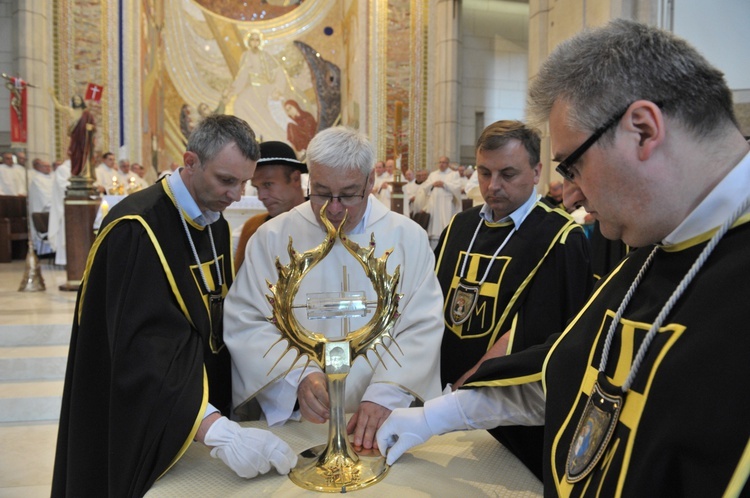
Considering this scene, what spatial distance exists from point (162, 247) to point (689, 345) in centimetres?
178

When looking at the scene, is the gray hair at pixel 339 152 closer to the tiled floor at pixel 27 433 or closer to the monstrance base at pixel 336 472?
the monstrance base at pixel 336 472

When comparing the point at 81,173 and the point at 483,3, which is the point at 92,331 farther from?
the point at 483,3

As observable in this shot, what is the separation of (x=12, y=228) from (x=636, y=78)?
13.4 m

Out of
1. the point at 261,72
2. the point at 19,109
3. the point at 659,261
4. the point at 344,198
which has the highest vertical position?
the point at 261,72

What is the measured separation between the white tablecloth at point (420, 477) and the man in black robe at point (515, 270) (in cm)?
81

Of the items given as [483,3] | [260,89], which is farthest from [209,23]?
[483,3]

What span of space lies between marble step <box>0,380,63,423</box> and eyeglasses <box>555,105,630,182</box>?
490 cm

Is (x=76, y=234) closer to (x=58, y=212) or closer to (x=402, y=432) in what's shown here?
(x=58, y=212)

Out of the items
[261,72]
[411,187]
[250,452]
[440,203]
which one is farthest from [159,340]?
[261,72]

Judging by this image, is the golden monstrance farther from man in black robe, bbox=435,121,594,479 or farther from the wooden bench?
the wooden bench

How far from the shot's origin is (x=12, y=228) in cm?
1173

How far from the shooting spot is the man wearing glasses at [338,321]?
1.94m

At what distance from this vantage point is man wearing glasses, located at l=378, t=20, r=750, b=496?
0.88m

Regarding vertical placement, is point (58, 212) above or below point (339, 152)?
below
